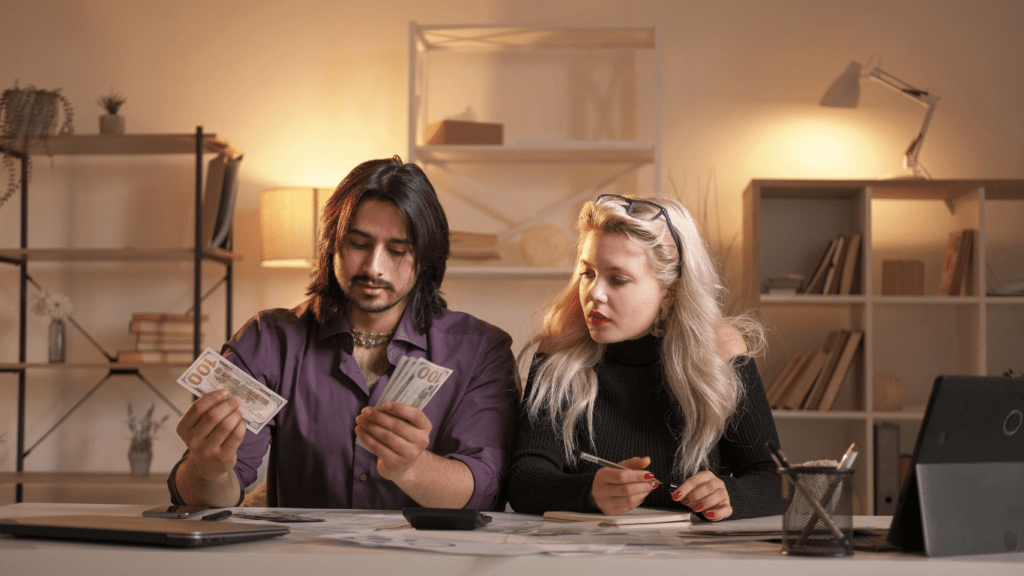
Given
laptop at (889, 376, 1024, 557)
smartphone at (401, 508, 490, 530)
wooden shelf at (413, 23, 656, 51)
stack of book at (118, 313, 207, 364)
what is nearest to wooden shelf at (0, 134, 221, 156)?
stack of book at (118, 313, 207, 364)

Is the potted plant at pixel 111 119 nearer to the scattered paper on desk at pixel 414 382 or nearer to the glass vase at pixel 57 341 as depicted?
the glass vase at pixel 57 341

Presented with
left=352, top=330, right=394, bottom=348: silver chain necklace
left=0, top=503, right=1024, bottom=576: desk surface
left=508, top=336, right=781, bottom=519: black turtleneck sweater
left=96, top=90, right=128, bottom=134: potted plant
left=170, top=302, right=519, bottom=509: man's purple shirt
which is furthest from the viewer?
left=96, top=90, right=128, bottom=134: potted plant

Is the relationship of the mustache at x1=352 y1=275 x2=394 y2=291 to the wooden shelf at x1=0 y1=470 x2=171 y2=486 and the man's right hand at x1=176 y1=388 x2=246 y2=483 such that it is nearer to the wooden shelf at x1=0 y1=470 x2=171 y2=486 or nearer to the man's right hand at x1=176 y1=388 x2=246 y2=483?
the man's right hand at x1=176 y1=388 x2=246 y2=483

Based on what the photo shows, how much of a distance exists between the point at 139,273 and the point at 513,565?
3.25 m

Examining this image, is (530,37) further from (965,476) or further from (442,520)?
(965,476)

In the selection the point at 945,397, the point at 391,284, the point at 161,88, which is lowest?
the point at 945,397

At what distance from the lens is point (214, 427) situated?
1.37m

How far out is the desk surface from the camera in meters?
0.94

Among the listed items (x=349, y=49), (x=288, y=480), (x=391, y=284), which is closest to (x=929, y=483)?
(x=391, y=284)

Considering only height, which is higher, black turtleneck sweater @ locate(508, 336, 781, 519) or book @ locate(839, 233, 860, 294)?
book @ locate(839, 233, 860, 294)

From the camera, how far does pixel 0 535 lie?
3.54 feet

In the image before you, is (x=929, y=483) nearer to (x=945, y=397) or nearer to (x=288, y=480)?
(x=945, y=397)

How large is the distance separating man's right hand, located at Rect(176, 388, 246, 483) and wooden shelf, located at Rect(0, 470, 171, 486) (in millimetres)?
2130

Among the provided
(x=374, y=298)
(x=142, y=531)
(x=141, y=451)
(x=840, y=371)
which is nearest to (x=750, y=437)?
(x=374, y=298)
